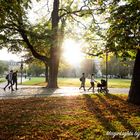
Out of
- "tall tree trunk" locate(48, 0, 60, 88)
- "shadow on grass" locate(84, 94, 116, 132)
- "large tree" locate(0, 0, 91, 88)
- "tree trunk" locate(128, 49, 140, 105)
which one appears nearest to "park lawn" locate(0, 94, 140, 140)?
"shadow on grass" locate(84, 94, 116, 132)

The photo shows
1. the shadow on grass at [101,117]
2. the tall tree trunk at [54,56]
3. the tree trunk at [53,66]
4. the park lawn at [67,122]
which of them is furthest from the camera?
the tree trunk at [53,66]

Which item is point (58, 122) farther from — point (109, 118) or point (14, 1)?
point (14, 1)

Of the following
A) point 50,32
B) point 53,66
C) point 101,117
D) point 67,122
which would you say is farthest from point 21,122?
point 53,66

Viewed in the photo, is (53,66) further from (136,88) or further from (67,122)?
(67,122)

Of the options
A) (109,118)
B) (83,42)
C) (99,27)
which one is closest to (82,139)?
(109,118)

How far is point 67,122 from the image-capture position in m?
10.0

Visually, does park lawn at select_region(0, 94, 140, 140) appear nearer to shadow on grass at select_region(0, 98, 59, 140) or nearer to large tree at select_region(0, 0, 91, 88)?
shadow on grass at select_region(0, 98, 59, 140)

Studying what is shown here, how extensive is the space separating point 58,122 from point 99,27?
18713 millimetres

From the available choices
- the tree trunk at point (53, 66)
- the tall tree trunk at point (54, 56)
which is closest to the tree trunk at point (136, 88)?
the tall tree trunk at point (54, 56)

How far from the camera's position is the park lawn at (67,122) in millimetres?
8477

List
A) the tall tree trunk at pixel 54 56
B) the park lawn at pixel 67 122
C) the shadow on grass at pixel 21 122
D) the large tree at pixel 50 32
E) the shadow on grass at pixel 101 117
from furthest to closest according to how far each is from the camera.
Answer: the tall tree trunk at pixel 54 56 → the large tree at pixel 50 32 → the shadow on grass at pixel 101 117 → the shadow on grass at pixel 21 122 → the park lawn at pixel 67 122

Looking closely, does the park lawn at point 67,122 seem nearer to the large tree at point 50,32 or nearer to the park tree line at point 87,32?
the park tree line at point 87,32

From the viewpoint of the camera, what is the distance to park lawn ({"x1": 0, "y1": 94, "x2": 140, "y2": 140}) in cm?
848

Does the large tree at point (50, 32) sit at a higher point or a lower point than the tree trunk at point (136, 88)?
higher
